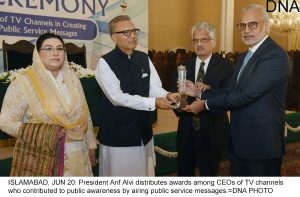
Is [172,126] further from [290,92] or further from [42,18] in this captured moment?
[290,92]

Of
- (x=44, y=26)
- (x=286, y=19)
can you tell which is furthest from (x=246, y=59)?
(x=286, y=19)

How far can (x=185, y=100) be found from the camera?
95.5 inches

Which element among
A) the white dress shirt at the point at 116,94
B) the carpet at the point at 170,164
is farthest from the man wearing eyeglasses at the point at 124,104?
the carpet at the point at 170,164

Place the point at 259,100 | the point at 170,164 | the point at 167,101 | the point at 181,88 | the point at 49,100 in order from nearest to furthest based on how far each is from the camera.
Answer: the point at 49,100 < the point at 259,100 < the point at 181,88 < the point at 167,101 < the point at 170,164

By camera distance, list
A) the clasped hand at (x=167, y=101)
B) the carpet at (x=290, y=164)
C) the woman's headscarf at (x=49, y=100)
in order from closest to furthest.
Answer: the woman's headscarf at (x=49, y=100) < the clasped hand at (x=167, y=101) < the carpet at (x=290, y=164)

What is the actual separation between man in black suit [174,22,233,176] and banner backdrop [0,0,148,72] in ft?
12.3

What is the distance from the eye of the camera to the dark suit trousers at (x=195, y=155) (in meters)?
2.48

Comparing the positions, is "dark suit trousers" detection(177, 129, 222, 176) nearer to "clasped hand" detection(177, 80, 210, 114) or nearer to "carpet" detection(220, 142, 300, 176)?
"clasped hand" detection(177, 80, 210, 114)

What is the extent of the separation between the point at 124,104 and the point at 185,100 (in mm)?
447

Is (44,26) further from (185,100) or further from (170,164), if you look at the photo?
(185,100)

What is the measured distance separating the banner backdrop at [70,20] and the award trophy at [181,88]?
3.78 metres

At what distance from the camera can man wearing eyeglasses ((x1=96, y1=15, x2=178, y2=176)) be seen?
7.33 ft

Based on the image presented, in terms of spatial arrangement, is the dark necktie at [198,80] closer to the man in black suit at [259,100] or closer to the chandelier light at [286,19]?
the man in black suit at [259,100]

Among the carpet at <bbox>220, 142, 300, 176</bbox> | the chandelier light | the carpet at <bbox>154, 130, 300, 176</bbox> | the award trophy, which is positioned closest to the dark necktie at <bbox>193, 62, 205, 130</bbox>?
the award trophy
